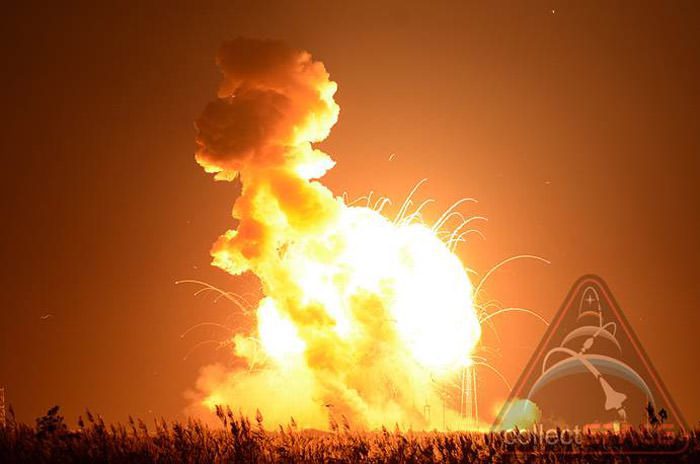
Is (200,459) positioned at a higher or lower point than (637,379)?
lower

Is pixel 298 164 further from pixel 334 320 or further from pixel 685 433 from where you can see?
pixel 685 433

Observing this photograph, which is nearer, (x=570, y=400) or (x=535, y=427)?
(x=535, y=427)

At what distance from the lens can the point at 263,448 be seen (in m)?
27.2

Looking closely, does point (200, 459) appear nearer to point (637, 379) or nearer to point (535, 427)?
point (535, 427)

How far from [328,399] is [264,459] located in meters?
44.4

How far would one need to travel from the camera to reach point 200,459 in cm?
2572

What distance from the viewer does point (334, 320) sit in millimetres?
69875

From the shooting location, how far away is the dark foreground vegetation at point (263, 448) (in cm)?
2592

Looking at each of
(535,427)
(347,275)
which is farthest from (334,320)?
(535,427)

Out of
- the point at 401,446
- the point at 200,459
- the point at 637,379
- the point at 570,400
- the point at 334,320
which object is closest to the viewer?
the point at 200,459

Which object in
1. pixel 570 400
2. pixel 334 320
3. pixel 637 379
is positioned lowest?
pixel 637 379

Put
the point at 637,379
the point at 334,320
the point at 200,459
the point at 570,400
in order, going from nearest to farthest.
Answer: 1. the point at 200,459
2. the point at 637,379
3. the point at 334,320
4. the point at 570,400

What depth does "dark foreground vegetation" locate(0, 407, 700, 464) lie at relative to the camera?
2592 centimetres

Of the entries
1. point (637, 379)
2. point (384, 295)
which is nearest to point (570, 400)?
point (384, 295)
